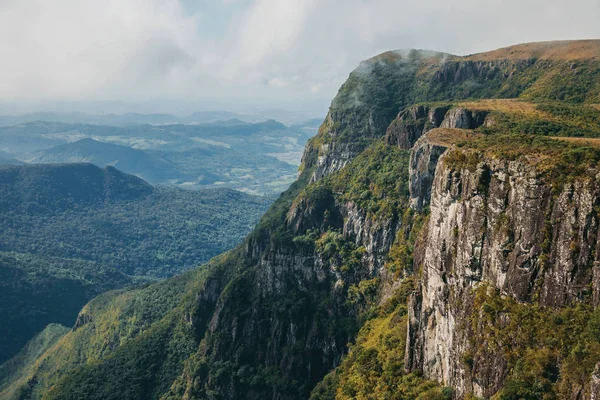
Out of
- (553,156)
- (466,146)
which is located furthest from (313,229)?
(553,156)

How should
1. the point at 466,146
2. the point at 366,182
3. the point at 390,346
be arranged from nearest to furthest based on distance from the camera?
the point at 466,146, the point at 390,346, the point at 366,182

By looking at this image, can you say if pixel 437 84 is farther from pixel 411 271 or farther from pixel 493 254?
pixel 493 254

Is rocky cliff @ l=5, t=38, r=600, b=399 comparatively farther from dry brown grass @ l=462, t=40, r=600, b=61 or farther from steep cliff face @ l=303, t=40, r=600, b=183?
dry brown grass @ l=462, t=40, r=600, b=61

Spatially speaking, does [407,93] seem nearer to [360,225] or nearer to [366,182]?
[366,182]

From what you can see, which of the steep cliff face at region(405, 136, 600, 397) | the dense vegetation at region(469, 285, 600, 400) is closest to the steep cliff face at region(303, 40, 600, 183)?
the steep cliff face at region(405, 136, 600, 397)

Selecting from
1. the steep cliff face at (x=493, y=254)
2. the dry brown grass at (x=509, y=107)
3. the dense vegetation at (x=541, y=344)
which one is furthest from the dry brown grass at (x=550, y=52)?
the dense vegetation at (x=541, y=344)

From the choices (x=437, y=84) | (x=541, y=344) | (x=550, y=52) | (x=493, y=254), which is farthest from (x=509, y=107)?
(x=541, y=344)
